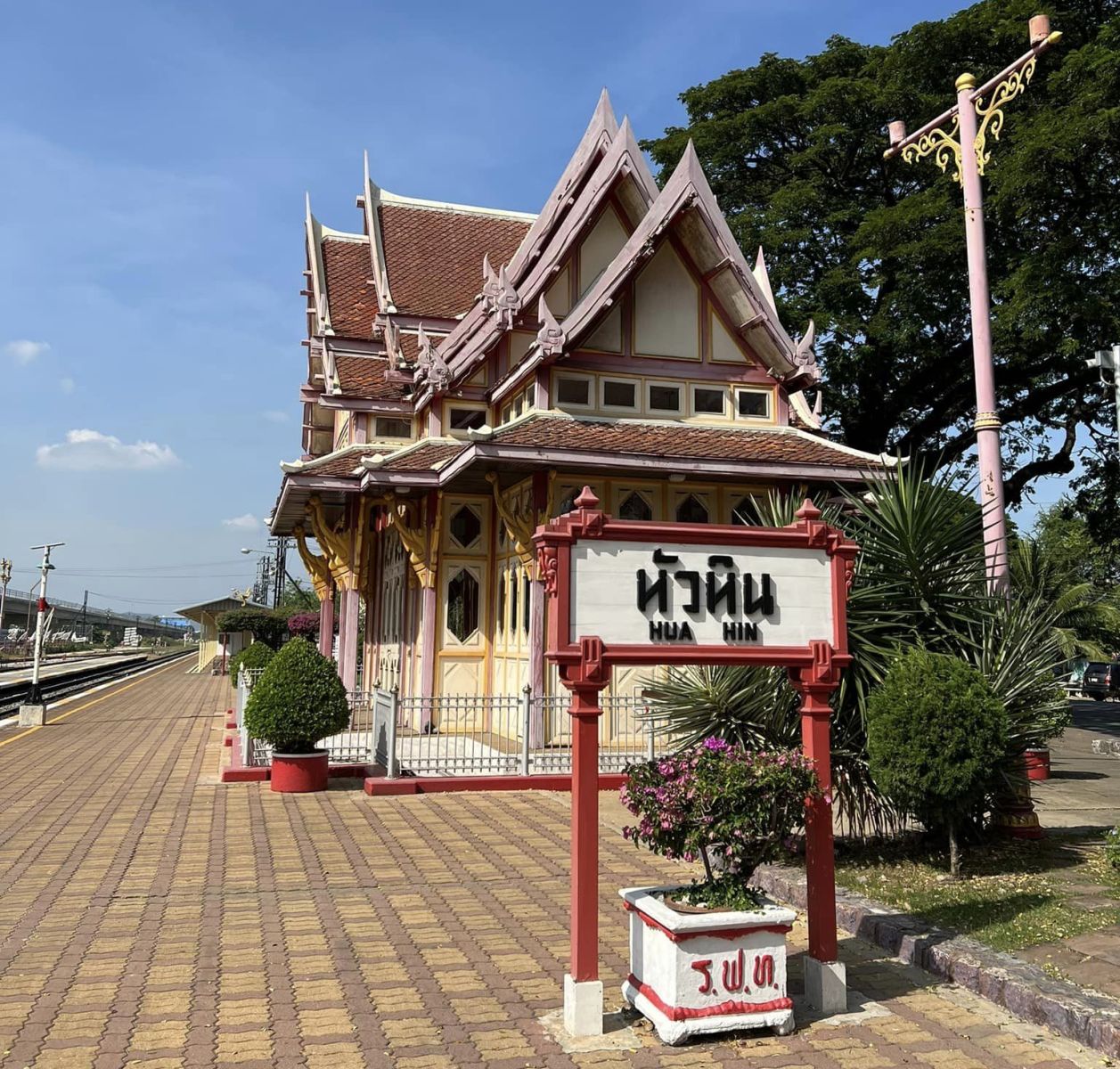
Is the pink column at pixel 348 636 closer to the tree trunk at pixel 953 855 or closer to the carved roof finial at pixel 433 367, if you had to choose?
the carved roof finial at pixel 433 367

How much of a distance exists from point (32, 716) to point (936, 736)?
21.5 metres

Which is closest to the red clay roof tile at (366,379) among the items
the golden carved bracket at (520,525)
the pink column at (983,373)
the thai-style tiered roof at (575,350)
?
the thai-style tiered roof at (575,350)

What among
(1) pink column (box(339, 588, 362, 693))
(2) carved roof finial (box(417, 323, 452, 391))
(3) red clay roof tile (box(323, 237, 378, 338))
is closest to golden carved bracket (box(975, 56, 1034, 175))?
(2) carved roof finial (box(417, 323, 452, 391))

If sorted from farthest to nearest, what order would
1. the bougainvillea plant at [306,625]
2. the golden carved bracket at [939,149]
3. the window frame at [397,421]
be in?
the bougainvillea plant at [306,625] → the window frame at [397,421] → the golden carved bracket at [939,149]

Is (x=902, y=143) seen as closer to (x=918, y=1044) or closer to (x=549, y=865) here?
(x=549, y=865)

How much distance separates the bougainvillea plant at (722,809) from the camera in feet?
16.6

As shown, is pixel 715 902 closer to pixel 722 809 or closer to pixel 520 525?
pixel 722 809

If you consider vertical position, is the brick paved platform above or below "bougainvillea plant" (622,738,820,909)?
below

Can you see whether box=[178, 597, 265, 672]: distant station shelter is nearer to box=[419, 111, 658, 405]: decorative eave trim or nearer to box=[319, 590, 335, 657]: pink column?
box=[319, 590, 335, 657]: pink column

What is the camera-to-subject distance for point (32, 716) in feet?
74.0

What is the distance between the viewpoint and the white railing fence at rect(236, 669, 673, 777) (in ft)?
41.2

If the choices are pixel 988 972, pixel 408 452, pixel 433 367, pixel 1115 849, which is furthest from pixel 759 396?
pixel 988 972

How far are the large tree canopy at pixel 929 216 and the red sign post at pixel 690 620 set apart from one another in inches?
649

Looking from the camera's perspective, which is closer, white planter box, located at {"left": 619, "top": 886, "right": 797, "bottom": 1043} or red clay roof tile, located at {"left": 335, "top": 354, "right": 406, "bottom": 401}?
white planter box, located at {"left": 619, "top": 886, "right": 797, "bottom": 1043}
